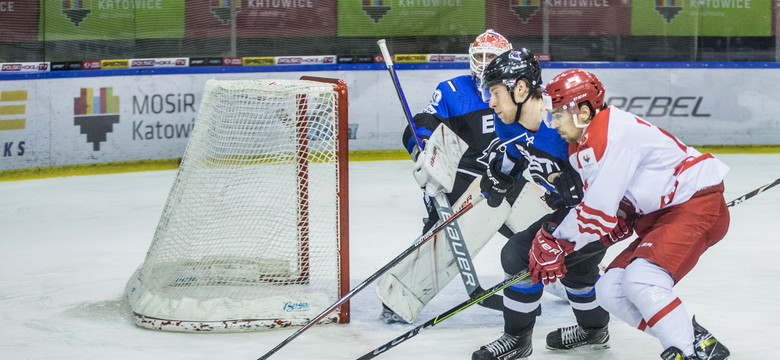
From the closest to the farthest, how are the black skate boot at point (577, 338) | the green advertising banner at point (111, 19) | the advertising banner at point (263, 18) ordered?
the black skate boot at point (577, 338), the green advertising banner at point (111, 19), the advertising banner at point (263, 18)

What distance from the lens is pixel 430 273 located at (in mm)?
3846

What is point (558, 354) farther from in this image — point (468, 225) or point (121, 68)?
point (121, 68)

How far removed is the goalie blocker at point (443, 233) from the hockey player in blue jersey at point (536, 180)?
0.31 m

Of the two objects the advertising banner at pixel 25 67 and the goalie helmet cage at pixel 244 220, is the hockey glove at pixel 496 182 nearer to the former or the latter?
the goalie helmet cage at pixel 244 220

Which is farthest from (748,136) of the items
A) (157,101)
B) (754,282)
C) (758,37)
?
(157,101)

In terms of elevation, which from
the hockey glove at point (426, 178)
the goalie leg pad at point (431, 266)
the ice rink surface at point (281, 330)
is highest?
the hockey glove at point (426, 178)

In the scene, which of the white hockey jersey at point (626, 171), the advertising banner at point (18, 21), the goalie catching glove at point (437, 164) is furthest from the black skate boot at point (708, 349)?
the advertising banner at point (18, 21)

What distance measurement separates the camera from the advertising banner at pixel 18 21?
6.87 m

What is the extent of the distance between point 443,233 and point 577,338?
70 centimetres

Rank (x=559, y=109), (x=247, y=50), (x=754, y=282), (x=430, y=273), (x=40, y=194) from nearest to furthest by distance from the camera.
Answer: (x=559, y=109)
(x=430, y=273)
(x=754, y=282)
(x=40, y=194)
(x=247, y=50)

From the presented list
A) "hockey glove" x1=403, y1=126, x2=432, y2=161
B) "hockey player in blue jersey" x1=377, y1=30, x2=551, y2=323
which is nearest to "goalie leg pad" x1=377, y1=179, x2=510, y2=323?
"hockey player in blue jersey" x1=377, y1=30, x2=551, y2=323

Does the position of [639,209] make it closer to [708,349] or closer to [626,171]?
[626,171]

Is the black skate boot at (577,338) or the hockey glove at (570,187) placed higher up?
the hockey glove at (570,187)

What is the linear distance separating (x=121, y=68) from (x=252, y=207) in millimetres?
3527
